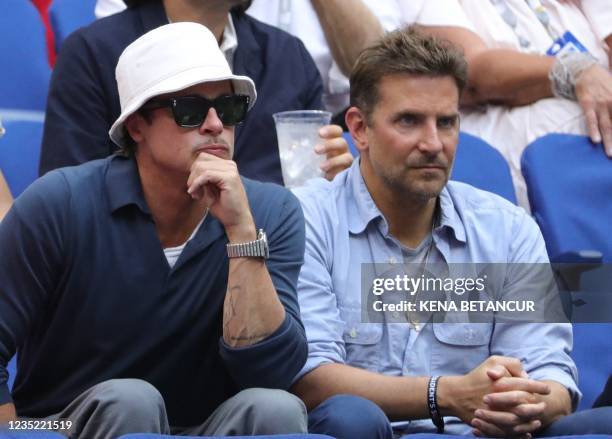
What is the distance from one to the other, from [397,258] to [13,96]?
165cm

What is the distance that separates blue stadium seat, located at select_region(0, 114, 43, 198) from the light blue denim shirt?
910mm

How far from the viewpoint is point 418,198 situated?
3.36 metres

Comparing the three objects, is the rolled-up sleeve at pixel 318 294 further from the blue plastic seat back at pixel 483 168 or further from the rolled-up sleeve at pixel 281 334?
the blue plastic seat back at pixel 483 168

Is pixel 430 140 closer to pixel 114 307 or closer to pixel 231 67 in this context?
pixel 231 67

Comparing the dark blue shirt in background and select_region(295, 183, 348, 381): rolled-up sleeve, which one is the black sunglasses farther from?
select_region(295, 183, 348, 381): rolled-up sleeve

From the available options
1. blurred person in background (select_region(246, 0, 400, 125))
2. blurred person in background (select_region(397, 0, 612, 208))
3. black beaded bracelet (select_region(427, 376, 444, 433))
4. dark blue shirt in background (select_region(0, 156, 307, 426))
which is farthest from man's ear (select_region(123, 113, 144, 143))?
blurred person in background (select_region(397, 0, 612, 208))

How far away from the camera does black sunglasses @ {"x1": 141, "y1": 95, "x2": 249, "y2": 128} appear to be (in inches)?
112

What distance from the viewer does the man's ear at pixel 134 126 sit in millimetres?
2910

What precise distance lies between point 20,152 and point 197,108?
3.80 ft

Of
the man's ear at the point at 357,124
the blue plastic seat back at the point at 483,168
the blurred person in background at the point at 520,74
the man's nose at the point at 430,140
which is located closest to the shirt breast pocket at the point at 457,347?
the man's nose at the point at 430,140

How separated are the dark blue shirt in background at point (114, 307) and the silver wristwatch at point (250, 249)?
11 centimetres

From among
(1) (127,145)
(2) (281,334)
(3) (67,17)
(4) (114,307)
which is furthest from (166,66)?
(3) (67,17)

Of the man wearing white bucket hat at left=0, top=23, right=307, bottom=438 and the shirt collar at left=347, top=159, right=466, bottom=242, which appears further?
the shirt collar at left=347, top=159, right=466, bottom=242

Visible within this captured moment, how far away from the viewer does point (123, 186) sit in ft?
9.34
